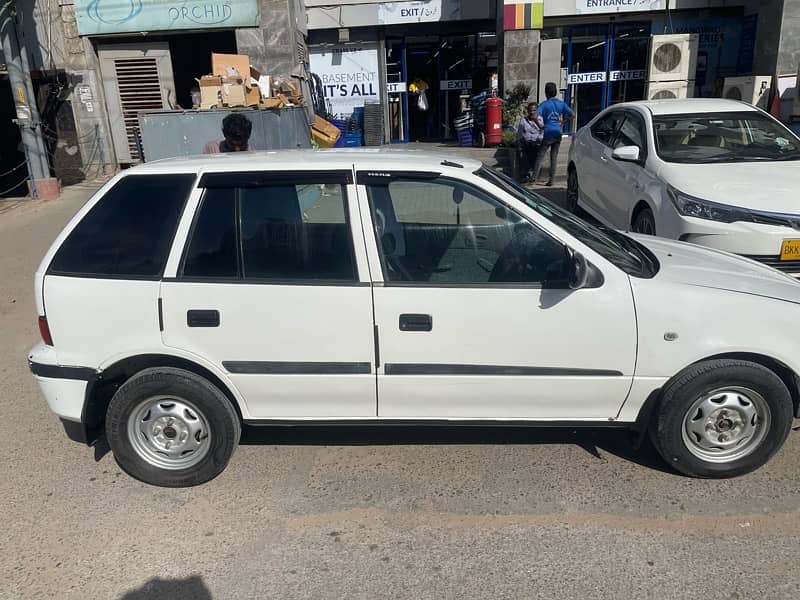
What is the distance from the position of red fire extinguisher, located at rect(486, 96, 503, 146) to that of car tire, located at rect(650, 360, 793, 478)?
12005 millimetres

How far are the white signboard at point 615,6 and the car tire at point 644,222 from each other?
37.5ft

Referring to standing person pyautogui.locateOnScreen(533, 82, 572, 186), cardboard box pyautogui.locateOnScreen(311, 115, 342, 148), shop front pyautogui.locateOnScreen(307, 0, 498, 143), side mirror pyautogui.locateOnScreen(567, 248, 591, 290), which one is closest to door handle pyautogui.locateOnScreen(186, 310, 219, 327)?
side mirror pyautogui.locateOnScreen(567, 248, 591, 290)

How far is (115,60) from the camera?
15359mm

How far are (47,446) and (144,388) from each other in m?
1.22

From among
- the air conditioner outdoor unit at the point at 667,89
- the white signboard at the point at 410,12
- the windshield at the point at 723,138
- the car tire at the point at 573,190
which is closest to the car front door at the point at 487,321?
the windshield at the point at 723,138

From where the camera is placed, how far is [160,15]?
14.6 metres

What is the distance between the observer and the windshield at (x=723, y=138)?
6.57m

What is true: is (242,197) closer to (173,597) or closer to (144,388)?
(144,388)

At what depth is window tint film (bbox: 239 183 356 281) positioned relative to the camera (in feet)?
11.3

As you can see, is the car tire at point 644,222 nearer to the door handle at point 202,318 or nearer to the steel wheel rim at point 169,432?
the door handle at point 202,318

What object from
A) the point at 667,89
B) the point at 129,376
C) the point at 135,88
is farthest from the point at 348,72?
the point at 129,376

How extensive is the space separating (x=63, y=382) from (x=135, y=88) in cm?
1388

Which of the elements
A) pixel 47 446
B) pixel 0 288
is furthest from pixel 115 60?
pixel 47 446

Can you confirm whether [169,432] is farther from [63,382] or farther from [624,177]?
[624,177]
